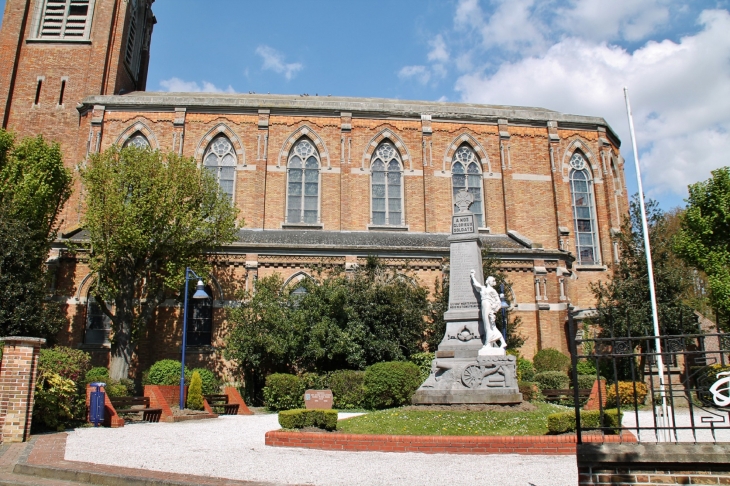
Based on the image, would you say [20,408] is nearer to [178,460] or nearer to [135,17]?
[178,460]

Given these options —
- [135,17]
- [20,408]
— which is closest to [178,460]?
[20,408]

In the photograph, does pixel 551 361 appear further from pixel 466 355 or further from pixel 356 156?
pixel 356 156

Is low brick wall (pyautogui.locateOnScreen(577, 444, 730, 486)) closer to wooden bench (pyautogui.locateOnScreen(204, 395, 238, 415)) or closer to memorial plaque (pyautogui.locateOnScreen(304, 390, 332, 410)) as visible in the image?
memorial plaque (pyautogui.locateOnScreen(304, 390, 332, 410))

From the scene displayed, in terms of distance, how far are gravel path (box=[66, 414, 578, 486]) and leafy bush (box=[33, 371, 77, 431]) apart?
1262 mm

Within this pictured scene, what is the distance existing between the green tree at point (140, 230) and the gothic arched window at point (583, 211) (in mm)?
18662

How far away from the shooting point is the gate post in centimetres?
1104

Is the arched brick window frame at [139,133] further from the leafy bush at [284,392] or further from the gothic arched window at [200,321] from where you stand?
the leafy bush at [284,392]

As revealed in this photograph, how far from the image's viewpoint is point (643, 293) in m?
23.5

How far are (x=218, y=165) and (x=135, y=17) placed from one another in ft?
43.4

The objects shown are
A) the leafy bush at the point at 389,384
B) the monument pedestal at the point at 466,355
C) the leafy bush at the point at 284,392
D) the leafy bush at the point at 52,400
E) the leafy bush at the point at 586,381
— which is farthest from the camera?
the leafy bush at the point at 586,381

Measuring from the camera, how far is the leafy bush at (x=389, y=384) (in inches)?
740

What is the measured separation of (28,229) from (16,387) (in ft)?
39.6

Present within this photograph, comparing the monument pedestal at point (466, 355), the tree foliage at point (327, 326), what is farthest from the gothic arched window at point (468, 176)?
the monument pedestal at point (466, 355)

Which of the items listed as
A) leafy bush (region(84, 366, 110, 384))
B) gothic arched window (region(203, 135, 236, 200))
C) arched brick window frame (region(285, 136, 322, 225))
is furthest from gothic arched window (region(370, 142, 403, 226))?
leafy bush (region(84, 366, 110, 384))
